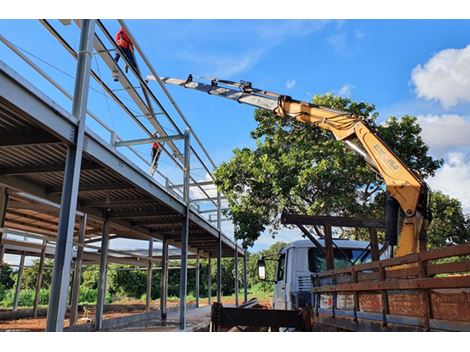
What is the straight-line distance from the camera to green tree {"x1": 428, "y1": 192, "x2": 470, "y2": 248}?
17752 mm

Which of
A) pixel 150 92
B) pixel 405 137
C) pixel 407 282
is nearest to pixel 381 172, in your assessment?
pixel 407 282

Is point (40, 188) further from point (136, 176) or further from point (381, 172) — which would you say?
point (381, 172)

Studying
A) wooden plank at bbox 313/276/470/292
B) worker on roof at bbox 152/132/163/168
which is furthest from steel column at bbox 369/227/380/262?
worker on roof at bbox 152/132/163/168

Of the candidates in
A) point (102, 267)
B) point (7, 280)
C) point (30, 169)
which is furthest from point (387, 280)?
point (7, 280)

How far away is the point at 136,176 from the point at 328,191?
21.5 ft

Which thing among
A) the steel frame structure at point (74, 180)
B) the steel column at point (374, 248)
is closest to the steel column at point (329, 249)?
the steel column at point (374, 248)

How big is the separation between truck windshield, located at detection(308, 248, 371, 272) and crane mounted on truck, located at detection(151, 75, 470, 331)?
162 millimetres

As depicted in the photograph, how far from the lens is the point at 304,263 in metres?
6.56

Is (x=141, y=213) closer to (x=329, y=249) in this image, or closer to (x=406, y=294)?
(x=329, y=249)

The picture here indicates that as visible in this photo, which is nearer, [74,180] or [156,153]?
[74,180]

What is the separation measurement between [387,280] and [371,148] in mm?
3470

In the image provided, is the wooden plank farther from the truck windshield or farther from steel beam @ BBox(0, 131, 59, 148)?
steel beam @ BBox(0, 131, 59, 148)

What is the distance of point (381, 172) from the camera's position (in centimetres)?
613

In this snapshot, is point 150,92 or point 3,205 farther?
point 150,92
